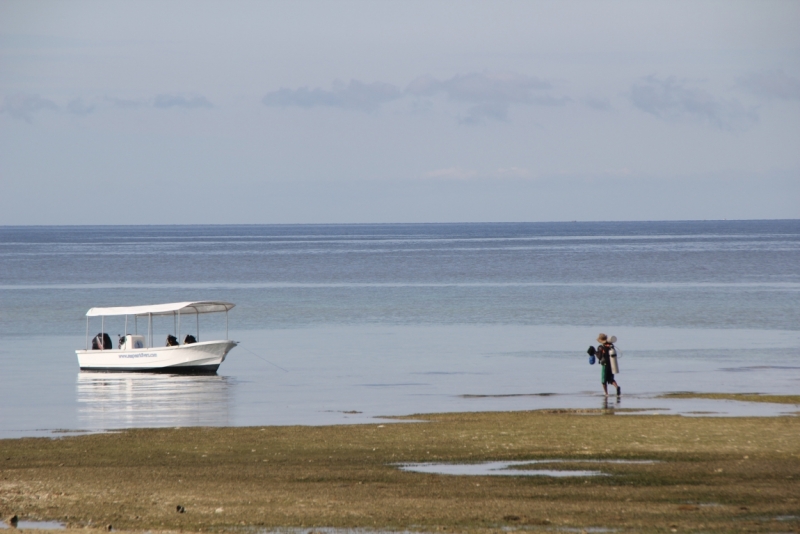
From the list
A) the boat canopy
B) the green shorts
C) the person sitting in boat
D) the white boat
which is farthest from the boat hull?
the green shorts

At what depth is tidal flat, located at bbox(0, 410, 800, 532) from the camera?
12242mm

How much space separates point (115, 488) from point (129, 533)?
2.93 meters

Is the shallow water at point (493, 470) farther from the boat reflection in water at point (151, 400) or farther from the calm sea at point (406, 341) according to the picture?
the boat reflection in water at point (151, 400)

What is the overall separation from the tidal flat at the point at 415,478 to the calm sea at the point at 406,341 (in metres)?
3.50

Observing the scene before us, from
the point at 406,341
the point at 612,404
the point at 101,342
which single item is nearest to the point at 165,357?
the point at 101,342

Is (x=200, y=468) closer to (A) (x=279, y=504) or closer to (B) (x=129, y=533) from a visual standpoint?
(A) (x=279, y=504)

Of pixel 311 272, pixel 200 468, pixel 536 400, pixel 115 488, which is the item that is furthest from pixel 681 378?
pixel 311 272

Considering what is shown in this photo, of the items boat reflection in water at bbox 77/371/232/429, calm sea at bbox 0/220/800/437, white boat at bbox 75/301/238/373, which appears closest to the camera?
boat reflection in water at bbox 77/371/232/429

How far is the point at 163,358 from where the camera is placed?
122 feet

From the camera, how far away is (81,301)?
68625mm

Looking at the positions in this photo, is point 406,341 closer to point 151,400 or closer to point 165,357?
point 165,357

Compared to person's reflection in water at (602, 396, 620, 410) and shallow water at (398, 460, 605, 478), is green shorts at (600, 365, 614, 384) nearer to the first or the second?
person's reflection in water at (602, 396, 620, 410)

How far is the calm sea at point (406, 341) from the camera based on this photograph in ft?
86.7

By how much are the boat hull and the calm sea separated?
2.34 ft
